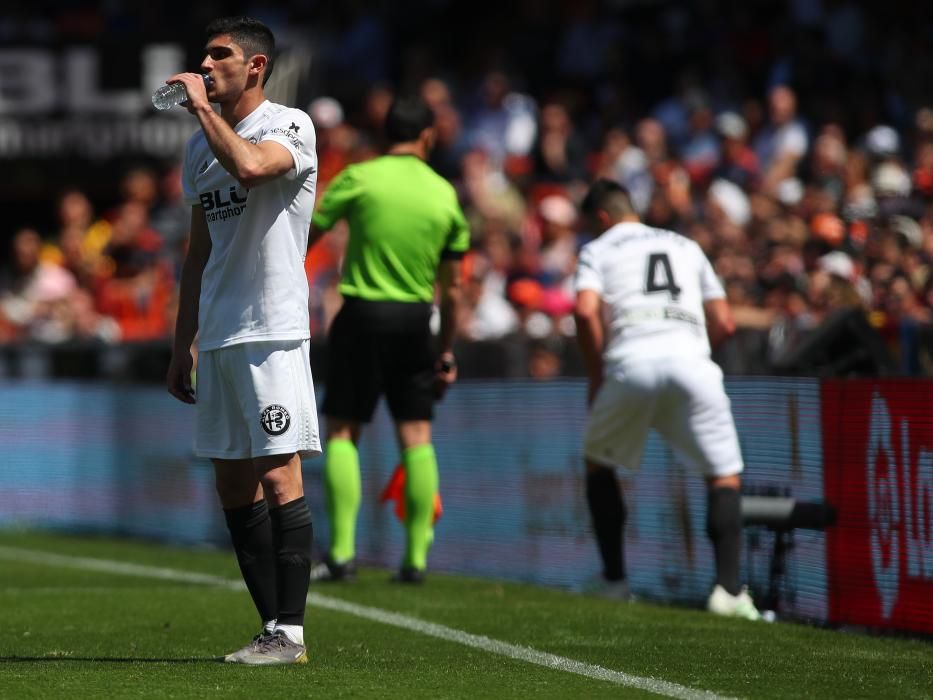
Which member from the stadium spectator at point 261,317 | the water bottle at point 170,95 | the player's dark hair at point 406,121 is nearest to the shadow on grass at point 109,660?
the stadium spectator at point 261,317

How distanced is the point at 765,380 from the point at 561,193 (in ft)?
27.8

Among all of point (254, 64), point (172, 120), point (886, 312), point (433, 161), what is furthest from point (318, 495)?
point (172, 120)

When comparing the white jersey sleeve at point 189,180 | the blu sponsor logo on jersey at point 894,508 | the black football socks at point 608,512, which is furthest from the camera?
the black football socks at point 608,512

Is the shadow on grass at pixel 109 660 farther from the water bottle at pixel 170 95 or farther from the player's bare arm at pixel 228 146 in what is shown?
the water bottle at pixel 170 95

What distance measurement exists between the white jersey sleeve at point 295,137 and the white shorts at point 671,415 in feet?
9.03

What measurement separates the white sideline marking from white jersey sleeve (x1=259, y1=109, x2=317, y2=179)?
1842mm

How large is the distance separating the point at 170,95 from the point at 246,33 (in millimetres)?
397

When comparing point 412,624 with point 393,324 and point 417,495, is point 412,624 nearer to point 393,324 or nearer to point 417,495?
point 417,495

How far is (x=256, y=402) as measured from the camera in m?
6.17

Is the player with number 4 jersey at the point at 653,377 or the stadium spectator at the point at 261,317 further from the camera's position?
the player with number 4 jersey at the point at 653,377

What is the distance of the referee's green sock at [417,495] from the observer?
9.39m

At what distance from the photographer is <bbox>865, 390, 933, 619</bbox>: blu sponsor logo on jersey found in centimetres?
754

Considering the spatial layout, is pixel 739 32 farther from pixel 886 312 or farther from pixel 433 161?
pixel 886 312

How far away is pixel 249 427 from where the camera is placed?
6219 millimetres
